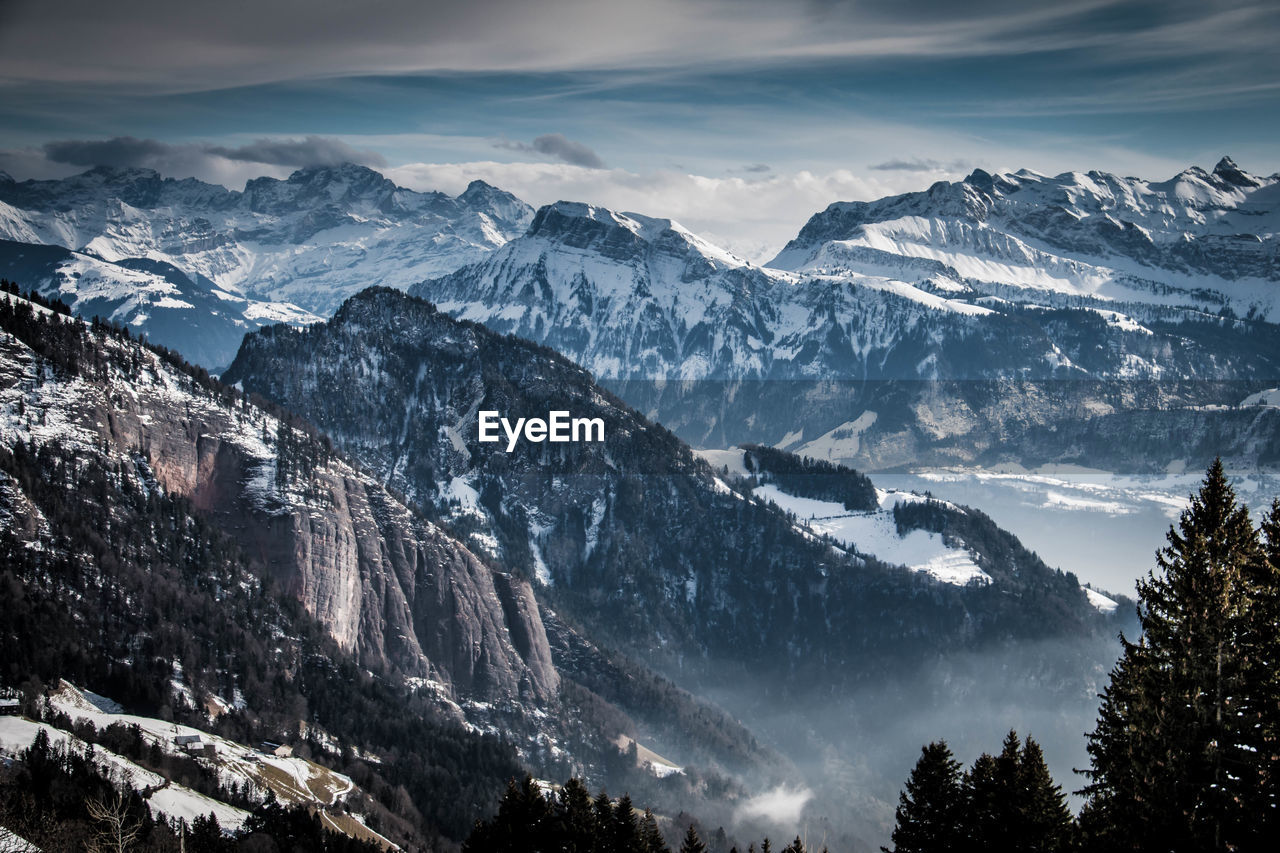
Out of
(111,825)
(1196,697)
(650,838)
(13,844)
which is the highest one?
(1196,697)

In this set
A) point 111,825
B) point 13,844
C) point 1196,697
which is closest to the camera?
point 1196,697

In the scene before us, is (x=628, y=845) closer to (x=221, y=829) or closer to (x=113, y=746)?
(x=221, y=829)

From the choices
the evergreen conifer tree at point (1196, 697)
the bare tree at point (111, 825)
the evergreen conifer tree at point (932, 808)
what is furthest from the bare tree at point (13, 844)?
the evergreen conifer tree at point (1196, 697)

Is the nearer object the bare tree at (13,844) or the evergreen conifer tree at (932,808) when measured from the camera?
the evergreen conifer tree at (932,808)

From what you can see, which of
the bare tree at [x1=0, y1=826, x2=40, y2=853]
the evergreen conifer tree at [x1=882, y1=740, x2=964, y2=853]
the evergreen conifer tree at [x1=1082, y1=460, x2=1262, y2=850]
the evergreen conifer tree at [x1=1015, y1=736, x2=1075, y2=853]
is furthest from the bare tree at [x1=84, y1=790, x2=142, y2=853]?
the evergreen conifer tree at [x1=1082, y1=460, x2=1262, y2=850]

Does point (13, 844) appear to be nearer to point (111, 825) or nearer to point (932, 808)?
point (111, 825)

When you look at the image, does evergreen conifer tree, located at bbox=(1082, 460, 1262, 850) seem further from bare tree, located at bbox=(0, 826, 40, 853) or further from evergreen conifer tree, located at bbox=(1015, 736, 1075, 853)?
bare tree, located at bbox=(0, 826, 40, 853)

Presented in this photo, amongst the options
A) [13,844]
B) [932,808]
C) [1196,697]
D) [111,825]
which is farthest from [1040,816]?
[13,844]

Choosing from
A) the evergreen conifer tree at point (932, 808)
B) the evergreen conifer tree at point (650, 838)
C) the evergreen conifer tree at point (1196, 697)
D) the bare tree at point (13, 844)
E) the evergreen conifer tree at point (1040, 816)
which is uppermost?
the evergreen conifer tree at point (1196, 697)

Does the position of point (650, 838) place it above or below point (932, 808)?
below

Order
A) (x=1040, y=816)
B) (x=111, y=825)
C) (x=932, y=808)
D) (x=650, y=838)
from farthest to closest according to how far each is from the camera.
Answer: (x=111, y=825) → (x=650, y=838) → (x=932, y=808) → (x=1040, y=816)

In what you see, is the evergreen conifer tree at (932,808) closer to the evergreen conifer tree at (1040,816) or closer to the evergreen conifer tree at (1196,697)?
the evergreen conifer tree at (1040,816)
